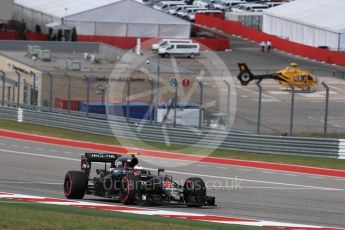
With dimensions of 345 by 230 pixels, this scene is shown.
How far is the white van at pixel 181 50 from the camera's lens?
78.4 meters

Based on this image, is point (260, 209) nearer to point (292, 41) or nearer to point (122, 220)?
point (122, 220)

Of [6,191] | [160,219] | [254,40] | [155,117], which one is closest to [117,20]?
[254,40]

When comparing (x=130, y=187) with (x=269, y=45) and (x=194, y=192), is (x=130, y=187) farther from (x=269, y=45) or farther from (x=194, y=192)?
(x=269, y=45)

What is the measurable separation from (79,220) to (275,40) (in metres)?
70.2

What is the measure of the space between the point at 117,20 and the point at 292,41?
1355cm

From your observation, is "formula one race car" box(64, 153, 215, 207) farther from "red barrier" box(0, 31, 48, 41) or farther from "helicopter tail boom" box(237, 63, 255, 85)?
"red barrier" box(0, 31, 48, 41)

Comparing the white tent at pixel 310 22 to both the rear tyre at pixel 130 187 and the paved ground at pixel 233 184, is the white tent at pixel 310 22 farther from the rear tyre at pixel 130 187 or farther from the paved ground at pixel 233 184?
the rear tyre at pixel 130 187

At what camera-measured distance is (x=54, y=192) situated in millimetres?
23719

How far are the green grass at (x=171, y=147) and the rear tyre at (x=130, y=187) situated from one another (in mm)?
14407

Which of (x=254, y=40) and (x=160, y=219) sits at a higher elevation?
(x=254, y=40)


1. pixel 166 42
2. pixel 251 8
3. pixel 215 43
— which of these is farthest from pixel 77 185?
pixel 251 8

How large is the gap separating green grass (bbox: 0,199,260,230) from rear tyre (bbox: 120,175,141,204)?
1.44 metres

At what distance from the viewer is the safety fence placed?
36719 millimetres

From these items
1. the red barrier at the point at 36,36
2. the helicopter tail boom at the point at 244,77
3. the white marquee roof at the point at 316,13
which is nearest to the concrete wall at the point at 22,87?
the helicopter tail boom at the point at 244,77
